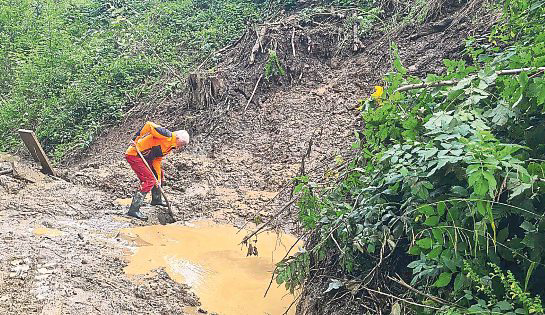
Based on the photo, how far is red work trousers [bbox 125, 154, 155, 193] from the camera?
692 centimetres

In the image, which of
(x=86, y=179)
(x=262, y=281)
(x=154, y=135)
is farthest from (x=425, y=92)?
(x=86, y=179)

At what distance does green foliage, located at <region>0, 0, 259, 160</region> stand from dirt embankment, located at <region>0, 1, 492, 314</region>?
2.98 feet

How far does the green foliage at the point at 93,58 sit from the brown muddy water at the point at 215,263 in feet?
17.1

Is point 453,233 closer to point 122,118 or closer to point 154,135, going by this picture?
point 154,135

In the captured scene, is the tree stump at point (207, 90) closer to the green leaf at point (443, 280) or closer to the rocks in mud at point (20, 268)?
the rocks in mud at point (20, 268)

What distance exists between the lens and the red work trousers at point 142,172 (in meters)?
6.92

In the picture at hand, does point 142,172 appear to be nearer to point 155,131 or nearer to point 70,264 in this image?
point 155,131

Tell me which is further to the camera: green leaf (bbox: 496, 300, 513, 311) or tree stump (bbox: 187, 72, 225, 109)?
tree stump (bbox: 187, 72, 225, 109)

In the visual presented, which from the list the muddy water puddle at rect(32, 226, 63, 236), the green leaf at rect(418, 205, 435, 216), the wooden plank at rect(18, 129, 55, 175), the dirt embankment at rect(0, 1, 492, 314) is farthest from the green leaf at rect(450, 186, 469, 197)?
the wooden plank at rect(18, 129, 55, 175)

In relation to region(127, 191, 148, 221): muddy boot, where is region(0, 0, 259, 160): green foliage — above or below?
above

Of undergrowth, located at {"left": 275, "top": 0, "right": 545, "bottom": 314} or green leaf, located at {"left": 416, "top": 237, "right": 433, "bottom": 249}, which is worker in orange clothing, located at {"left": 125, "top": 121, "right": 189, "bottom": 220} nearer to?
undergrowth, located at {"left": 275, "top": 0, "right": 545, "bottom": 314}

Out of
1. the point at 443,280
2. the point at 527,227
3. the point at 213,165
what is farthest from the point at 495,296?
the point at 213,165

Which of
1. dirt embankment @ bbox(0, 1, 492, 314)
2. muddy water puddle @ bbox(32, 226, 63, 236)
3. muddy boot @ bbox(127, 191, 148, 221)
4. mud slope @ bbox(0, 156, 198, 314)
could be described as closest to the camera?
mud slope @ bbox(0, 156, 198, 314)

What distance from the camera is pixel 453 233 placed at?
2.53 m
